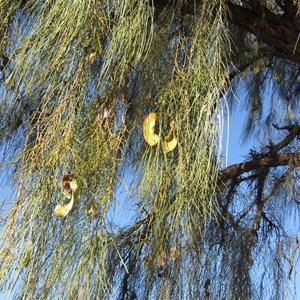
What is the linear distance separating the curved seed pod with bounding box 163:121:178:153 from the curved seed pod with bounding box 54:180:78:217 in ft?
0.54

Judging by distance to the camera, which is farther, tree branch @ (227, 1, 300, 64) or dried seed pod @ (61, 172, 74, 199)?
tree branch @ (227, 1, 300, 64)

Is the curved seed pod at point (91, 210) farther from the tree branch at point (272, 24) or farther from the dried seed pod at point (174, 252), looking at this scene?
the tree branch at point (272, 24)

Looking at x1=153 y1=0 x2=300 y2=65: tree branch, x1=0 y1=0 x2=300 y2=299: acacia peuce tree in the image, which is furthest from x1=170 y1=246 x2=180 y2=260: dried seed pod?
x1=153 y1=0 x2=300 y2=65: tree branch

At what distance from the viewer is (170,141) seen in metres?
0.97

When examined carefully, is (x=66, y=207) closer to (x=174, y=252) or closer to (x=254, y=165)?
(x=174, y=252)

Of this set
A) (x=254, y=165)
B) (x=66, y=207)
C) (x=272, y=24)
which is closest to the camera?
(x=66, y=207)

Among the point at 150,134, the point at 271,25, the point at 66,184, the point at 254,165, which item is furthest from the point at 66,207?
the point at 254,165

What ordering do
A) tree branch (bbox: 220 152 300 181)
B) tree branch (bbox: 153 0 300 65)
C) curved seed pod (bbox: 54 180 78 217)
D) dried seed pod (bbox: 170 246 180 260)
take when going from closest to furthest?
curved seed pod (bbox: 54 180 78 217) → dried seed pod (bbox: 170 246 180 260) → tree branch (bbox: 153 0 300 65) → tree branch (bbox: 220 152 300 181)

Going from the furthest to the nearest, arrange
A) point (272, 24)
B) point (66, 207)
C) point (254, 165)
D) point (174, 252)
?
point (254, 165)
point (272, 24)
point (174, 252)
point (66, 207)

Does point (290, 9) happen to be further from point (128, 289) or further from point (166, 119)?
point (128, 289)

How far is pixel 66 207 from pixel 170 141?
0.20m

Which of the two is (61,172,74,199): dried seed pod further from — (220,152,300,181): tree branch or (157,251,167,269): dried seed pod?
(220,152,300,181): tree branch

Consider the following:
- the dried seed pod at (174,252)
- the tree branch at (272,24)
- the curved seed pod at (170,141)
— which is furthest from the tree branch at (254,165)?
the curved seed pod at (170,141)

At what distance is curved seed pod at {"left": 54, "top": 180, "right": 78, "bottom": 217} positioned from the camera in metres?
0.89
